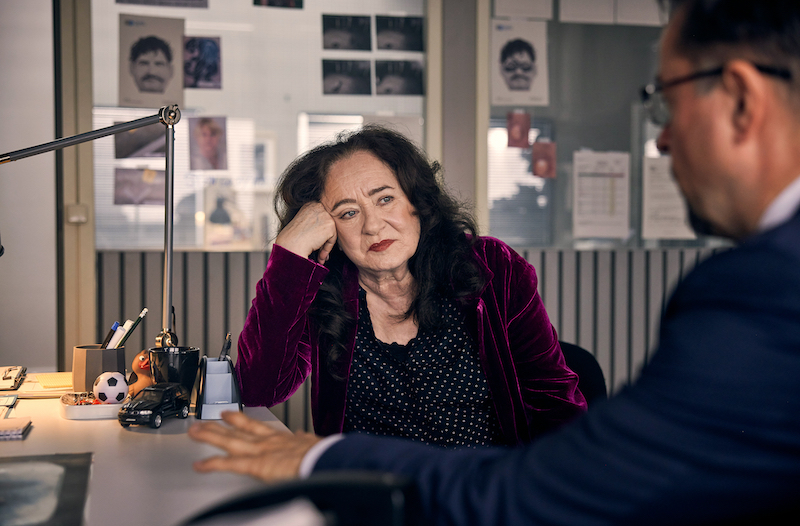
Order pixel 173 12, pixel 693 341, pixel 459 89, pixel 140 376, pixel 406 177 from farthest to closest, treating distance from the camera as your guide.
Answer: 1. pixel 459 89
2. pixel 173 12
3. pixel 406 177
4. pixel 140 376
5. pixel 693 341

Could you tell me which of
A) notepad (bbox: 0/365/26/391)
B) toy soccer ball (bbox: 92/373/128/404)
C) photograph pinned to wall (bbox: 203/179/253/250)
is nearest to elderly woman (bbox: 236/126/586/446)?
toy soccer ball (bbox: 92/373/128/404)

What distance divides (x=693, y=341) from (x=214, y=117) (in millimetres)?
2194

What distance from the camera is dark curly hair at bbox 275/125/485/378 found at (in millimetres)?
1561

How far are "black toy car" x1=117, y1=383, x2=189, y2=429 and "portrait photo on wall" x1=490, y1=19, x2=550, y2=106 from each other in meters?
1.79

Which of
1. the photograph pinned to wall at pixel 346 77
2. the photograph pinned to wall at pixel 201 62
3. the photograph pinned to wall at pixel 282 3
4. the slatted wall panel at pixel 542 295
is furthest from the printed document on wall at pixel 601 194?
the photograph pinned to wall at pixel 201 62

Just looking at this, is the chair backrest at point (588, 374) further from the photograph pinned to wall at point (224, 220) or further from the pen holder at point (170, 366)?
the photograph pinned to wall at point (224, 220)

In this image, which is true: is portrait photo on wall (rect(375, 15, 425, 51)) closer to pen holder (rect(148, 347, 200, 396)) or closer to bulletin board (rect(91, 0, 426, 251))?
bulletin board (rect(91, 0, 426, 251))

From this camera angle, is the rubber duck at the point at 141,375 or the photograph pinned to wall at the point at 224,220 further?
the photograph pinned to wall at the point at 224,220

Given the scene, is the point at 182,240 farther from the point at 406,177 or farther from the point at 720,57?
the point at 720,57

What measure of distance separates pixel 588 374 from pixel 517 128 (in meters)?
1.32

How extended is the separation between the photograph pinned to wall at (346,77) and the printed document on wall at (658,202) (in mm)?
1235

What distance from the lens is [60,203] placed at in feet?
7.51

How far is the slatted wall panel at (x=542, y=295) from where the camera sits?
2352 millimetres

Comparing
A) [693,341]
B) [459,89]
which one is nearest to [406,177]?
[459,89]
